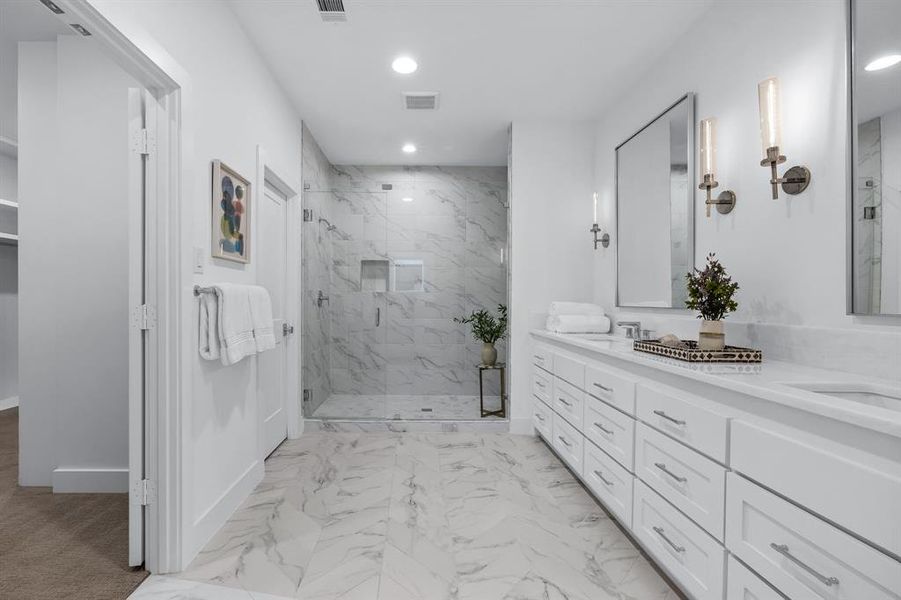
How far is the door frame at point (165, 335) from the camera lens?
1811 millimetres

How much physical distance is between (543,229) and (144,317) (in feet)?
9.33

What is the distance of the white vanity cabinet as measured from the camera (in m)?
0.93

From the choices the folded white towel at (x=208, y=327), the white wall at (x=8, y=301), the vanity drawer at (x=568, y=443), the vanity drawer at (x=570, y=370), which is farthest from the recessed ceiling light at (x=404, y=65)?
the white wall at (x=8, y=301)

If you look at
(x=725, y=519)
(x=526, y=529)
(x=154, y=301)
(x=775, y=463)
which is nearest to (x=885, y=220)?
(x=775, y=463)

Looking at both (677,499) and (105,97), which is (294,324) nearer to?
(105,97)

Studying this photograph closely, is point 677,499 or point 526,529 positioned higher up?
point 677,499

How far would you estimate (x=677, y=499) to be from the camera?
1.59 metres

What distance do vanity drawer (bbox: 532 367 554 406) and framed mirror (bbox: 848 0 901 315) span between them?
71.5 inches

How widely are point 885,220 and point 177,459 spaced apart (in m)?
2.61

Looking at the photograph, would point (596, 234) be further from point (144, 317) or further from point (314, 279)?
point (144, 317)

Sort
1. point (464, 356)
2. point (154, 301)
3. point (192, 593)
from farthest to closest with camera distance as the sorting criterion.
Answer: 1. point (464, 356)
2. point (154, 301)
3. point (192, 593)

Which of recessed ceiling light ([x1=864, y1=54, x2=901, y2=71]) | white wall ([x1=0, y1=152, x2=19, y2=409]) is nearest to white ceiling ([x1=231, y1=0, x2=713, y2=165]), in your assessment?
recessed ceiling light ([x1=864, y1=54, x2=901, y2=71])

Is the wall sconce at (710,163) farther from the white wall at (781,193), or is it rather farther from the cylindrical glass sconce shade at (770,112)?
the cylindrical glass sconce shade at (770,112)

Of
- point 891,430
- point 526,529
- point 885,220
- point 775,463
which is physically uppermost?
point 885,220
